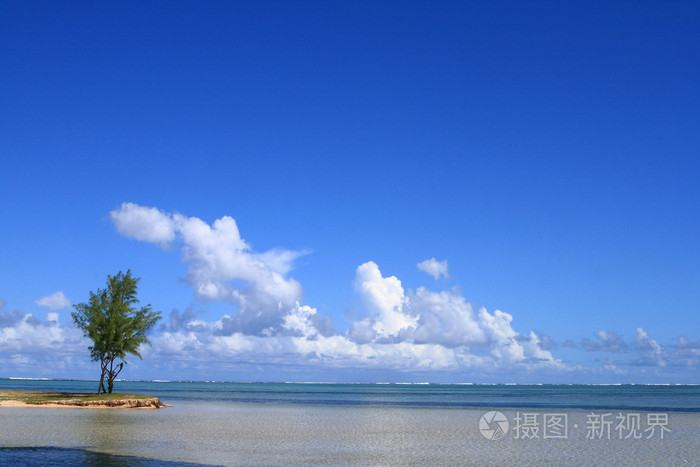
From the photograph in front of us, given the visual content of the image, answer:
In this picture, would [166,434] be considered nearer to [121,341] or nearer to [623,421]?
[121,341]

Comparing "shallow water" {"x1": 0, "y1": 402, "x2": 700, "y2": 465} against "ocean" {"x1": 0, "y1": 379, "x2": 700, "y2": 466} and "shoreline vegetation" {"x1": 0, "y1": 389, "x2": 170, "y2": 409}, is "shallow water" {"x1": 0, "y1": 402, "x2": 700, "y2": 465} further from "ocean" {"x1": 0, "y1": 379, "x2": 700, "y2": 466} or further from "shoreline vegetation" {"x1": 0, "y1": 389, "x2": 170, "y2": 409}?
"shoreline vegetation" {"x1": 0, "y1": 389, "x2": 170, "y2": 409}

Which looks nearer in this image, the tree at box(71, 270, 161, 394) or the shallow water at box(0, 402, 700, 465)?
the shallow water at box(0, 402, 700, 465)

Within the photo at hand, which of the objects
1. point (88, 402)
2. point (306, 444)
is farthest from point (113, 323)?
point (306, 444)

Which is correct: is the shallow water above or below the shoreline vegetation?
above

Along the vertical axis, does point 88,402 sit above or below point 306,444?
below

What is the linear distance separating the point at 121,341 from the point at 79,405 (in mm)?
9580

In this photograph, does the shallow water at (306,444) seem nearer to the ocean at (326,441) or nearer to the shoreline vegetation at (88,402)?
the ocean at (326,441)

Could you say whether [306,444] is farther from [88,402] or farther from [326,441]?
[88,402]

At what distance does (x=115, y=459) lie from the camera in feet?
97.3

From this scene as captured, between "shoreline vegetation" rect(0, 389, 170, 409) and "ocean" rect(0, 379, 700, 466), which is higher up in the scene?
"ocean" rect(0, 379, 700, 466)

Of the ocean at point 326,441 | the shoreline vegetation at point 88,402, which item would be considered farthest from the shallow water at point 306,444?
the shoreline vegetation at point 88,402

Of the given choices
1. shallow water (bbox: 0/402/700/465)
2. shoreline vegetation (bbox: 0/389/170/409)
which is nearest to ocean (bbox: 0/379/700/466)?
shallow water (bbox: 0/402/700/465)

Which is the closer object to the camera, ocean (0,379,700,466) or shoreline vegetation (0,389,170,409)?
ocean (0,379,700,466)

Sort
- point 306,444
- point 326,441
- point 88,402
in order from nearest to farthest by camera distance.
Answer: point 306,444, point 326,441, point 88,402
